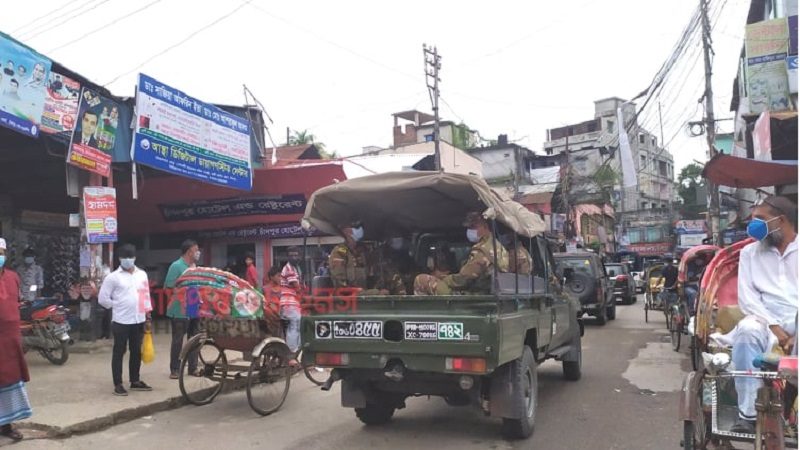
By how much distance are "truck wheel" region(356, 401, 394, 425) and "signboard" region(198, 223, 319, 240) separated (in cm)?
998

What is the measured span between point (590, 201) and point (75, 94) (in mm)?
38158

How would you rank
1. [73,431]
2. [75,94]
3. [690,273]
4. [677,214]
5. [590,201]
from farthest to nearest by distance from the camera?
[677,214] → [590,201] → [690,273] → [75,94] → [73,431]

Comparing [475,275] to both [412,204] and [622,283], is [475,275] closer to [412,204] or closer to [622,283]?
[412,204]

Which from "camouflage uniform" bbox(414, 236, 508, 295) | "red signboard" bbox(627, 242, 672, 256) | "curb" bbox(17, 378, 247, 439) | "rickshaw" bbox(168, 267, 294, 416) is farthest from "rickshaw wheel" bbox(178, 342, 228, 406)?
"red signboard" bbox(627, 242, 672, 256)

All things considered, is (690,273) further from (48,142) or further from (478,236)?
(48,142)

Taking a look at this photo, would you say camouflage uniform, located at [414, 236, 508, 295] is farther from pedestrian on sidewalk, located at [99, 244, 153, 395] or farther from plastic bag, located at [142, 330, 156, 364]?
plastic bag, located at [142, 330, 156, 364]

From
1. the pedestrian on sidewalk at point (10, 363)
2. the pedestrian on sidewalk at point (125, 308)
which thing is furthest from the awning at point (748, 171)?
the pedestrian on sidewalk at point (10, 363)

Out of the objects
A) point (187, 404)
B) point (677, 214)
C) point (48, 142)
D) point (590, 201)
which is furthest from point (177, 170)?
point (677, 214)

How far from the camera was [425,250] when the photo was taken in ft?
23.8


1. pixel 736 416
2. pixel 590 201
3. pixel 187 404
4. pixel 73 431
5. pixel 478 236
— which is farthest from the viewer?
pixel 590 201

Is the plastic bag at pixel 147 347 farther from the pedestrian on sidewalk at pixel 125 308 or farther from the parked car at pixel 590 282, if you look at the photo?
the parked car at pixel 590 282

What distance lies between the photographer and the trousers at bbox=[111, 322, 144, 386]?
687cm

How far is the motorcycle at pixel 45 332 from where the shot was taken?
28.8 feet

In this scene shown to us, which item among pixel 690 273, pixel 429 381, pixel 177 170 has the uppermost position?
pixel 177 170
